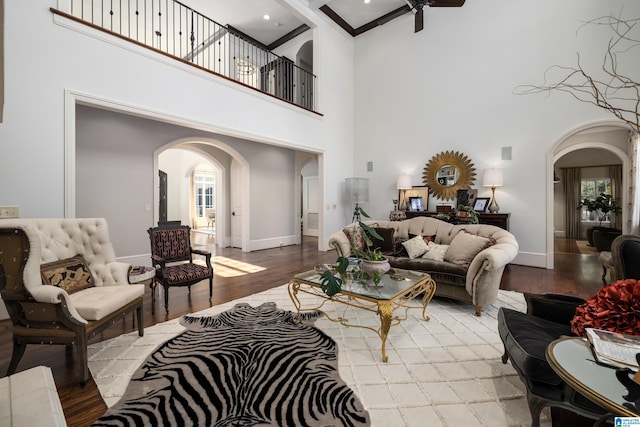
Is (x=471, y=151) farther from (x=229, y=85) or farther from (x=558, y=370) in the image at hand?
(x=558, y=370)

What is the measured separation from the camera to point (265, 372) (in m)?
1.96

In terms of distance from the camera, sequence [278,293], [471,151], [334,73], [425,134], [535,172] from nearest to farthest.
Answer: [278,293] < [535,172] < [471,151] < [425,134] < [334,73]

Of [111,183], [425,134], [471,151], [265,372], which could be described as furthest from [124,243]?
[471,151]

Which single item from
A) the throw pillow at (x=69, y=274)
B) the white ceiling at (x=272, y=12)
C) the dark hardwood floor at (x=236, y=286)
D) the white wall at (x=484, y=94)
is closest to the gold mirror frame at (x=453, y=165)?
the white wall at (x=484, y=94)

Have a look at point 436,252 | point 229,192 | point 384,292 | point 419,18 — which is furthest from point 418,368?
point 229,192

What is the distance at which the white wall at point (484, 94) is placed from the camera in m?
4.87

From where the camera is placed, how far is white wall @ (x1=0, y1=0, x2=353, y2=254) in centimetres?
276

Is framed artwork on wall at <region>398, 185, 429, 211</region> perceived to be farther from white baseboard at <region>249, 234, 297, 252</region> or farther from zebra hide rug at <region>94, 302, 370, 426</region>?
zebra hide rug at <region>94, 302, 370, 426</region>

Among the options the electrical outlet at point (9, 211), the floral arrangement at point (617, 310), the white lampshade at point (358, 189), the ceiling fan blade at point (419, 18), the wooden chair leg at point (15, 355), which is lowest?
the wooden chair leg at point (15, 355)

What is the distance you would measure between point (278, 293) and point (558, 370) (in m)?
3.05

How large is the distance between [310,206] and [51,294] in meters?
8.39

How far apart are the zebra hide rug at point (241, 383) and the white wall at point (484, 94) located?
503cm

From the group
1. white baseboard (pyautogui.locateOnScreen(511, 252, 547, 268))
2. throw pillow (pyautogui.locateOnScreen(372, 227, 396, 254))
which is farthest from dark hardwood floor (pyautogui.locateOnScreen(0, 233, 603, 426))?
throw pillow (pyautogui.locateOnScreen(372, 227, 396, 254))

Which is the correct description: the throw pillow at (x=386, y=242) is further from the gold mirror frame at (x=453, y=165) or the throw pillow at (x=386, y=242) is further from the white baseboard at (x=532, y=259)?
the white baseboard at (x=532, y=259)
